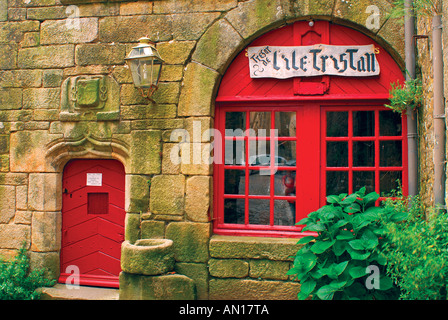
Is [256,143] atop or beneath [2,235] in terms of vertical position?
atop

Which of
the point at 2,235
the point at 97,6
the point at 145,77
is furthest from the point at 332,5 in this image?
the point at 2,235

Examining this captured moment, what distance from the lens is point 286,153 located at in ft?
13.8

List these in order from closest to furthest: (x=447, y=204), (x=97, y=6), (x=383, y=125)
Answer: (x=447, y=204)
(x=383, y=125)
(x=97, y=6)

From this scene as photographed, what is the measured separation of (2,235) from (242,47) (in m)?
3.59

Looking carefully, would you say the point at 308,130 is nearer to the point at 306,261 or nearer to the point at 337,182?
the point at 337,182

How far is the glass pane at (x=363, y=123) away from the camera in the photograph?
4094 mm

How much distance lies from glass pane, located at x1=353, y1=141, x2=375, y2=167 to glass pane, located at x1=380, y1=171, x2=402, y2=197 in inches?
7.6

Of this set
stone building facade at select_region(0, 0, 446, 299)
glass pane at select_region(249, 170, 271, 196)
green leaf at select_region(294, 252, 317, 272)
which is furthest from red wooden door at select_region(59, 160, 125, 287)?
green leaf at select_region(294, 252, 317, 272)

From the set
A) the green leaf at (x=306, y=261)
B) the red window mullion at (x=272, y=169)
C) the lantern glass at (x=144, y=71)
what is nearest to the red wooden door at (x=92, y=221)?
the lantern glass at (x=144, y=71)

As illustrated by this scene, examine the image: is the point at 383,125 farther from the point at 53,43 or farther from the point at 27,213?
the point at 27,213

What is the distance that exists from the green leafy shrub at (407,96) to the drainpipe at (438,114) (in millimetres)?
393

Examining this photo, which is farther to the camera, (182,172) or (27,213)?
(27,213)

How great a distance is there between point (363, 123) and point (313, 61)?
33.9 inches

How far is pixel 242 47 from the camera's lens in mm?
4152
